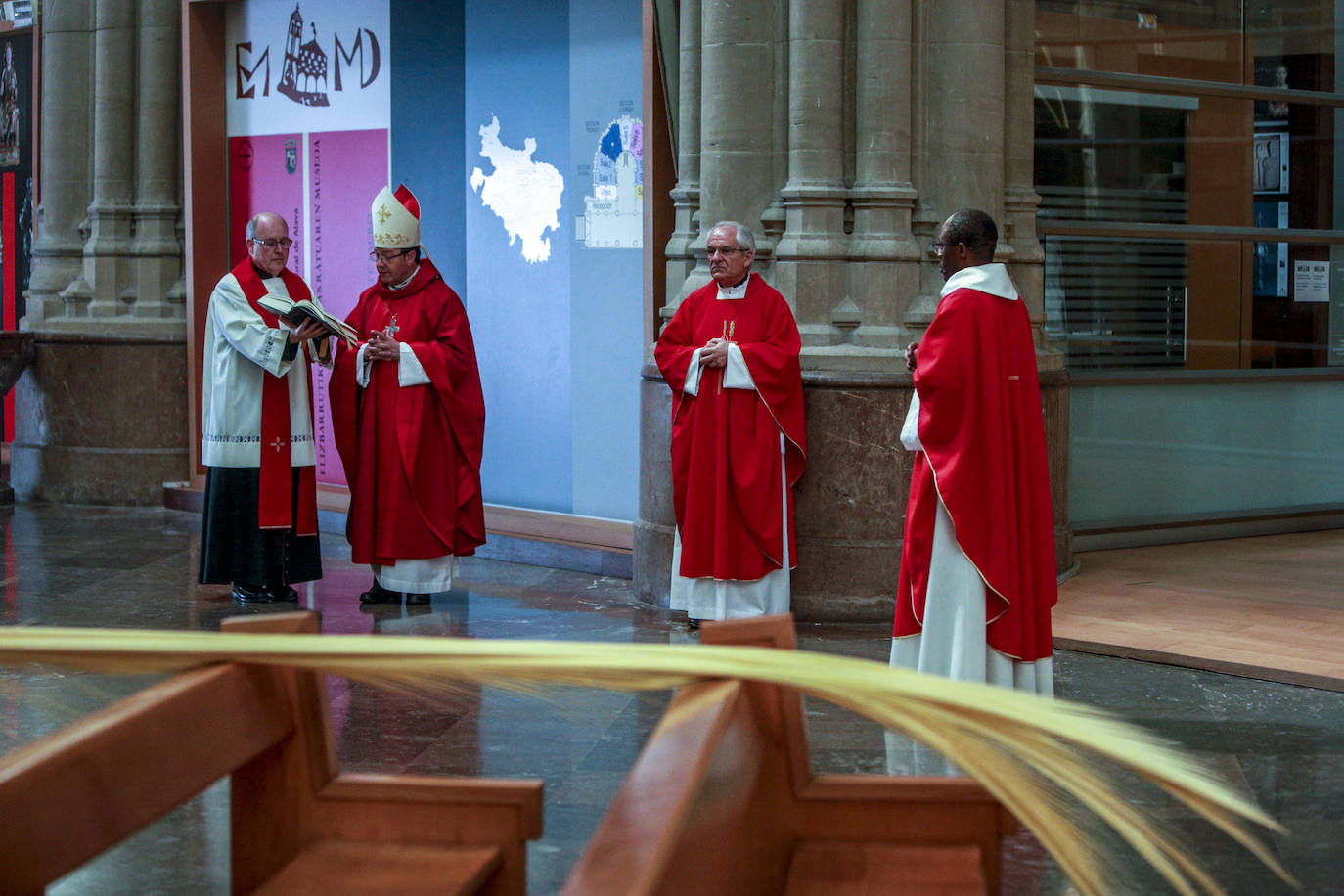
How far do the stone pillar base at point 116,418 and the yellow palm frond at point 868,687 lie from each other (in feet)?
30.6

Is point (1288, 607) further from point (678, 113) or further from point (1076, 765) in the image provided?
point (1076, 765)

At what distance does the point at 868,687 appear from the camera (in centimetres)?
146

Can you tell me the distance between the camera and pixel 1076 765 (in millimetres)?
1395

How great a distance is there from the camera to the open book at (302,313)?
7.13 m

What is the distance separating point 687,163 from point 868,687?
6.35m

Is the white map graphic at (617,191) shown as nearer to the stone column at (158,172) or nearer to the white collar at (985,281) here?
the white collar at (985,281)

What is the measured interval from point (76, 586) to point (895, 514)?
3825 millimetres

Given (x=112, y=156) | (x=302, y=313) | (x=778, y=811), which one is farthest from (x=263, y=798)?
(x=112, y=156)

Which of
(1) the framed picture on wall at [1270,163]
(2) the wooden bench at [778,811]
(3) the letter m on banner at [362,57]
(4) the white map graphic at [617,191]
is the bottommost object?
(2) the wooden bench at [778,811]

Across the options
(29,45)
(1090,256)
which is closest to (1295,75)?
(1090,256)

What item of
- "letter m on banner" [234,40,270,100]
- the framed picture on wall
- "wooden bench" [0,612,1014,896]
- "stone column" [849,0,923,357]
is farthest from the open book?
the framed picture on wall

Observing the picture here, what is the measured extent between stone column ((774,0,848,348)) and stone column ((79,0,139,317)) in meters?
5.50

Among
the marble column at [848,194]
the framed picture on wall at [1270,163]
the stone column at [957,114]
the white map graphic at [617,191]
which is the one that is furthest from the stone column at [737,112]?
the framed picture on wall at [1270,163]

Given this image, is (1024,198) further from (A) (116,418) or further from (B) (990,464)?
(A) (116,418)
